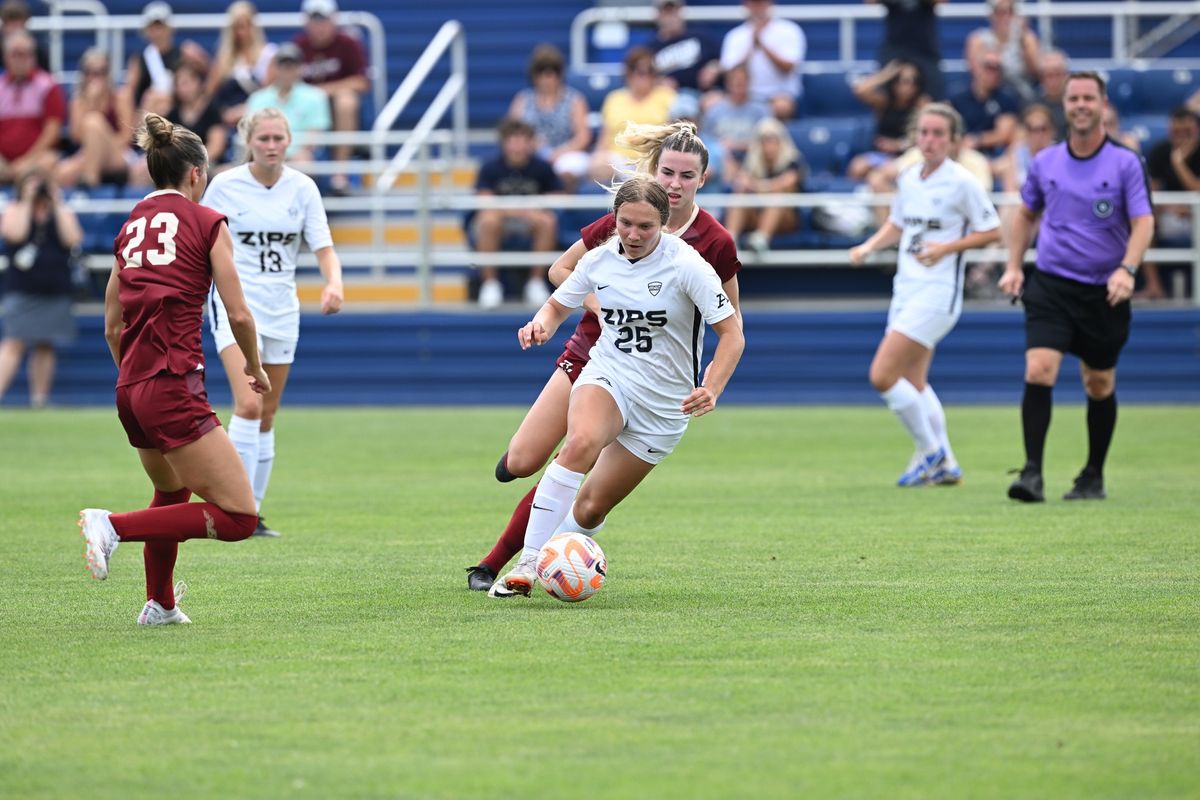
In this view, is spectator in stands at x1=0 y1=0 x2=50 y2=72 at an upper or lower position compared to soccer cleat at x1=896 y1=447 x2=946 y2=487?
upper

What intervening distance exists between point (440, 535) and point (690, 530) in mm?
1372

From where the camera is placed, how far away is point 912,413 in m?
11.9

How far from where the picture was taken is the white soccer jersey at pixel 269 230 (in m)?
9.66

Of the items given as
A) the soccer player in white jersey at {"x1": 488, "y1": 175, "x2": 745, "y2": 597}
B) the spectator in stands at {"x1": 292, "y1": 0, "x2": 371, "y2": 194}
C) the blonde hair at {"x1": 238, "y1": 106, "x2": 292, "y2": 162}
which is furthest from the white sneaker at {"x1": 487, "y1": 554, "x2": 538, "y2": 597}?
the spectator in stands at {"x1": 292, "y1": 0, "x2": 371, "y2": 194}

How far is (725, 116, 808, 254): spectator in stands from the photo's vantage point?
18.3 meters

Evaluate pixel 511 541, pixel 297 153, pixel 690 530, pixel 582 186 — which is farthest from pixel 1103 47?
pixel 511 541

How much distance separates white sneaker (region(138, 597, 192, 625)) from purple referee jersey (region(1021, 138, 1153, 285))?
19.9 ft

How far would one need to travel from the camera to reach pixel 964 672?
5.79 m

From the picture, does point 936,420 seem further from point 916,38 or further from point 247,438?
point 916,38

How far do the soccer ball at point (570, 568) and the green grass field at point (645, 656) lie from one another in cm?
9

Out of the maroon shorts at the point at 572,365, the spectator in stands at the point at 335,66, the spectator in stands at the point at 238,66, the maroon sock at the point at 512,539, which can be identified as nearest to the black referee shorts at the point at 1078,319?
the maroon shorts at the point at 572,365

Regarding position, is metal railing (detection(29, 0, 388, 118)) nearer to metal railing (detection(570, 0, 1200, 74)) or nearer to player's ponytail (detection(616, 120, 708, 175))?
metal railing (detection(570, 0, 1200, 74))

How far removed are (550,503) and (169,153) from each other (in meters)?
2.08

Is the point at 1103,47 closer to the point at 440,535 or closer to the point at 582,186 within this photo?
the point at 582,186
